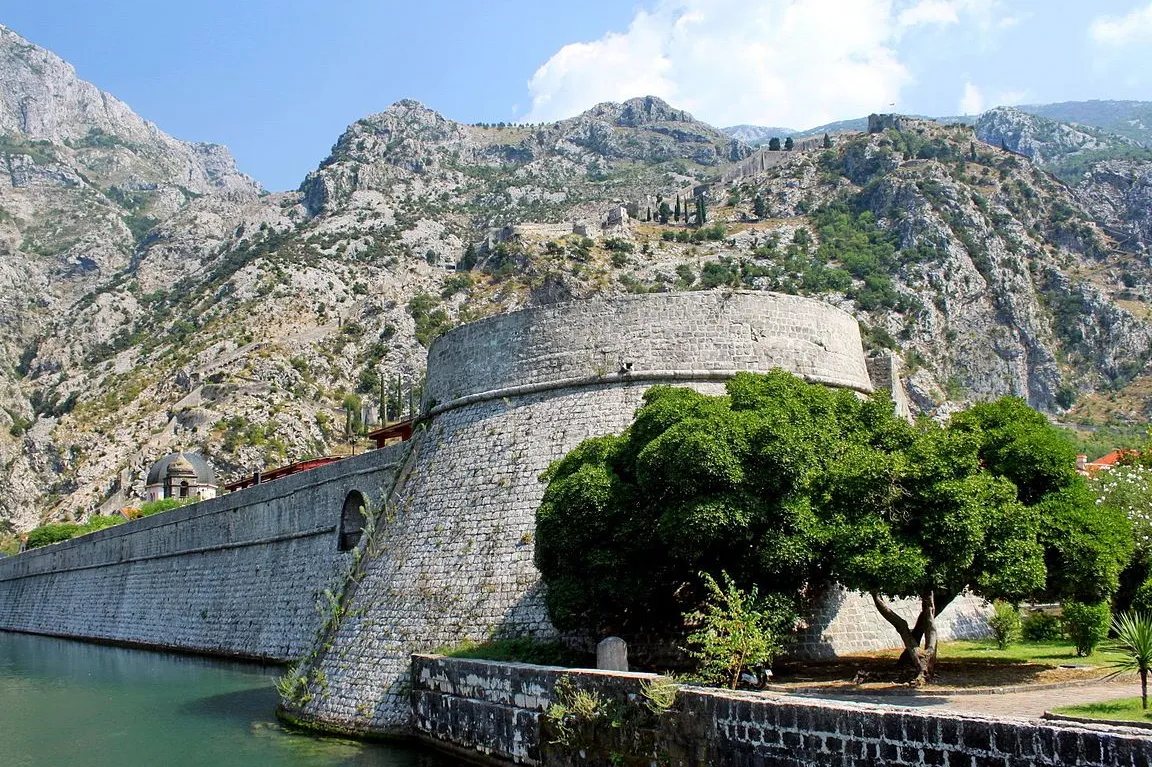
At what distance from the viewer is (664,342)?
19469 mm

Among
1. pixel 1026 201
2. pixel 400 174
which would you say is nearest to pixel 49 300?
pixel 400 174

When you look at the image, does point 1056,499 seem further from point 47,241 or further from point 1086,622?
point 47,241

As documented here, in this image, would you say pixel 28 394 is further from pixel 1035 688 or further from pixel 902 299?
pixel 1035 688

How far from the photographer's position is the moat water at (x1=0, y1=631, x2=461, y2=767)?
16453 millimetres

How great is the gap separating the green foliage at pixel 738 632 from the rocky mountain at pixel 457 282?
68.5m

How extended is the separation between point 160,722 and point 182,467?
57.6m

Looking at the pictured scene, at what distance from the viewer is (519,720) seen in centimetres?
1396

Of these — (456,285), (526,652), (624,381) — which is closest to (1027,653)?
(526,652)

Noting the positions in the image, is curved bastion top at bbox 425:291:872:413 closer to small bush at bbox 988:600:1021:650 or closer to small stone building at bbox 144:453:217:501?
small bush at bbox 988:600:1021:650

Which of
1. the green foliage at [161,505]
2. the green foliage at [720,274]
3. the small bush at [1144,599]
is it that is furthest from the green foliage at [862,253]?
the small bush at [1144,599]

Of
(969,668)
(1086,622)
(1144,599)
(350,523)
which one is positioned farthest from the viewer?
(350,523)

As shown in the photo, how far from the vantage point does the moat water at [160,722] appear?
16.5 metres

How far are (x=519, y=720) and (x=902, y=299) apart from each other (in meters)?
88.3

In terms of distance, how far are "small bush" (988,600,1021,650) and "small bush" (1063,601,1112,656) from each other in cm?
173
